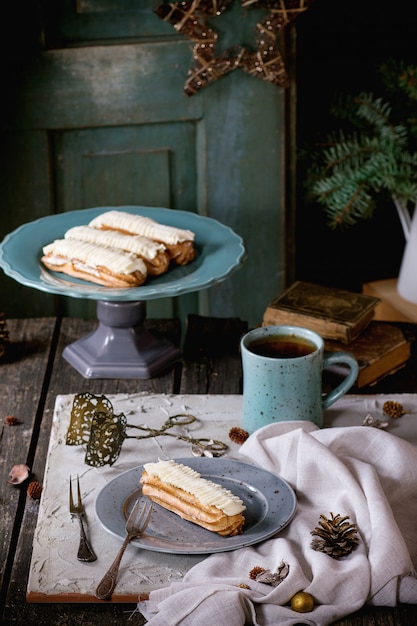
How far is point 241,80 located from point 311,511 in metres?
1.27

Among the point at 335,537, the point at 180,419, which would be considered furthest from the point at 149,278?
the point at 335,537

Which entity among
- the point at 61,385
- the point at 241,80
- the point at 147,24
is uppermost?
the point at 147,24

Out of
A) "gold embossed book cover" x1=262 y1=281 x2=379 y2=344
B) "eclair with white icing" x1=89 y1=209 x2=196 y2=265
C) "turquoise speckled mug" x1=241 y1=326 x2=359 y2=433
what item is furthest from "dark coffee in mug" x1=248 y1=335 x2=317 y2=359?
"eclair with white icing" x1=89 y1=209 x2=196 y2=265

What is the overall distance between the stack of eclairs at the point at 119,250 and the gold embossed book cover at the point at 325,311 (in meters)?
0.19

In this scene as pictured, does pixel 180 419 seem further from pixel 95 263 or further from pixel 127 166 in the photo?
pixel 127 166

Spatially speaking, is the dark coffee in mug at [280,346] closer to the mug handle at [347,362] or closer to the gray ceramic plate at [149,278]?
the mug handle at [347,362]

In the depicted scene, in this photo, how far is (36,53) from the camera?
2031mm

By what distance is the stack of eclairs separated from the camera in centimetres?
145

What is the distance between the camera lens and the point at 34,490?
1146mm

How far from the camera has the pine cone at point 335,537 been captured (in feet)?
3.18

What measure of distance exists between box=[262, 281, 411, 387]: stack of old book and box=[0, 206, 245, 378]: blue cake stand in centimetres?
12

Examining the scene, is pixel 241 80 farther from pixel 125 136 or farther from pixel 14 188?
pixel 14 188

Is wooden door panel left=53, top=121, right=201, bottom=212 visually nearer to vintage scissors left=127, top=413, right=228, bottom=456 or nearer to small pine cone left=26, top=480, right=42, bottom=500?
vintage scissors left=127, top=413, right=228, bottom=456

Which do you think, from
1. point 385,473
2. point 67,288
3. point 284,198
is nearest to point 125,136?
point 284,198
